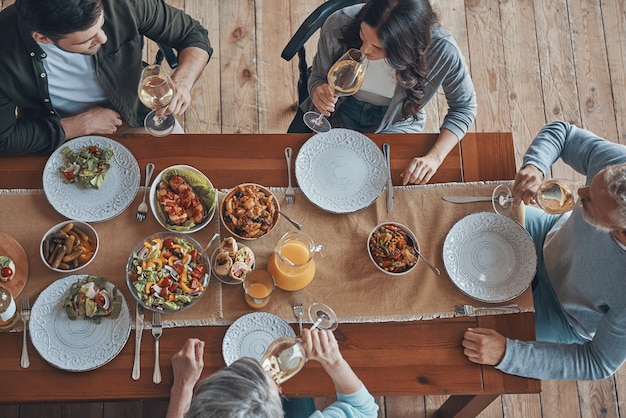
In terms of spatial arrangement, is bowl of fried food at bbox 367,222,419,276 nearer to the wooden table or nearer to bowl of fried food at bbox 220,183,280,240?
the wooden table

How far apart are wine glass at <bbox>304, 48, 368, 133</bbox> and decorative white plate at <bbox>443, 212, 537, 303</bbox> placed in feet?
1.66

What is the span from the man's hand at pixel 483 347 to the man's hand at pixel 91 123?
→ 47.5 inches

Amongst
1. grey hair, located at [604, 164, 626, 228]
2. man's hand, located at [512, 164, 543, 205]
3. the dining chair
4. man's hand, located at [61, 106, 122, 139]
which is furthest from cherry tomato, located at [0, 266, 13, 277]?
grey hair, located at [604, 164, 626, 228]

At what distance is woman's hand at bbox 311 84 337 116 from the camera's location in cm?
181

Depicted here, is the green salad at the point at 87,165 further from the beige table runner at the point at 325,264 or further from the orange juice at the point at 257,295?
the orange juice at the point at 257,295

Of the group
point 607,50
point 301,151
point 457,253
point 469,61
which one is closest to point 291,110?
point 469,61

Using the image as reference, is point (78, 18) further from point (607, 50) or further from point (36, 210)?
point (607, 50)

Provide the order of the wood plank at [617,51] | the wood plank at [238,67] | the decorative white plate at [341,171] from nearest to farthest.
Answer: the decorative white plate at [341,171] → the wood plank at [238,67] → the wood plank at [617,51]

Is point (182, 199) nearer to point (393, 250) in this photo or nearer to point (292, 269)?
point (292, 269)

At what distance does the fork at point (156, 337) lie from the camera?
1487 millimetres

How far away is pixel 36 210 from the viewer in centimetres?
160

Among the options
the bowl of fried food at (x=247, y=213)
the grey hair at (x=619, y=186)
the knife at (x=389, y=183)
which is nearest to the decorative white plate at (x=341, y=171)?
the knife at (x=389, y=183)

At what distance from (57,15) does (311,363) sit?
1.09 metres

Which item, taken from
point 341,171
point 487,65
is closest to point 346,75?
point 341,171
